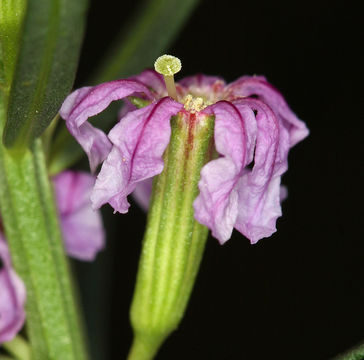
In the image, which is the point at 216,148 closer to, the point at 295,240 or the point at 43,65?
the point at 43,65

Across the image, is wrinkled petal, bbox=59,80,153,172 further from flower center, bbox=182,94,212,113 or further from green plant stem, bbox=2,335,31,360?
green plant stem, bbox=2,335,31,360

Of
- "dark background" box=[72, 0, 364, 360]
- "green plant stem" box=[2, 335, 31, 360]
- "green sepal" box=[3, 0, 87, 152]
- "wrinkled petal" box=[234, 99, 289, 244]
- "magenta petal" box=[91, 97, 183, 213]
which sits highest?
"green sepal" box=[3, 0, 87, 152]

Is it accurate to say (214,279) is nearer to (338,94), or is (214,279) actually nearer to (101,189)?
(338,94)

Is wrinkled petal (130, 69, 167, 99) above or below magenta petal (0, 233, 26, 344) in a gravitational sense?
above

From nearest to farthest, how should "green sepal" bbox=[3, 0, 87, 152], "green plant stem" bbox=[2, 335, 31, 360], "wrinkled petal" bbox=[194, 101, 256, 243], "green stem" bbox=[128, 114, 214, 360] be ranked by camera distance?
"green sepal" bbox=[3, 0, 87, 152] → "wrinkled petal" bbox=[194, 101, 256, 243] → "green stem" bbox=[128, 114, 214, 360] → "green plant stem" bbox=[2, 335, 31, 360]

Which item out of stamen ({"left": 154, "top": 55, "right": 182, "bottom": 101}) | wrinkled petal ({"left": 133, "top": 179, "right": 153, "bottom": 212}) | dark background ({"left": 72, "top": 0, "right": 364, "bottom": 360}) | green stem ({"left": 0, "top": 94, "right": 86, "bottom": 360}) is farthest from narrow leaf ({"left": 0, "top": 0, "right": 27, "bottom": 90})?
dark background ({"left": 72, "top": 0, "right": 364, "bottom": 360})

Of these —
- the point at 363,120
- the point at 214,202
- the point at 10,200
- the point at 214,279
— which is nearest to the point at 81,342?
the point at 10,200
